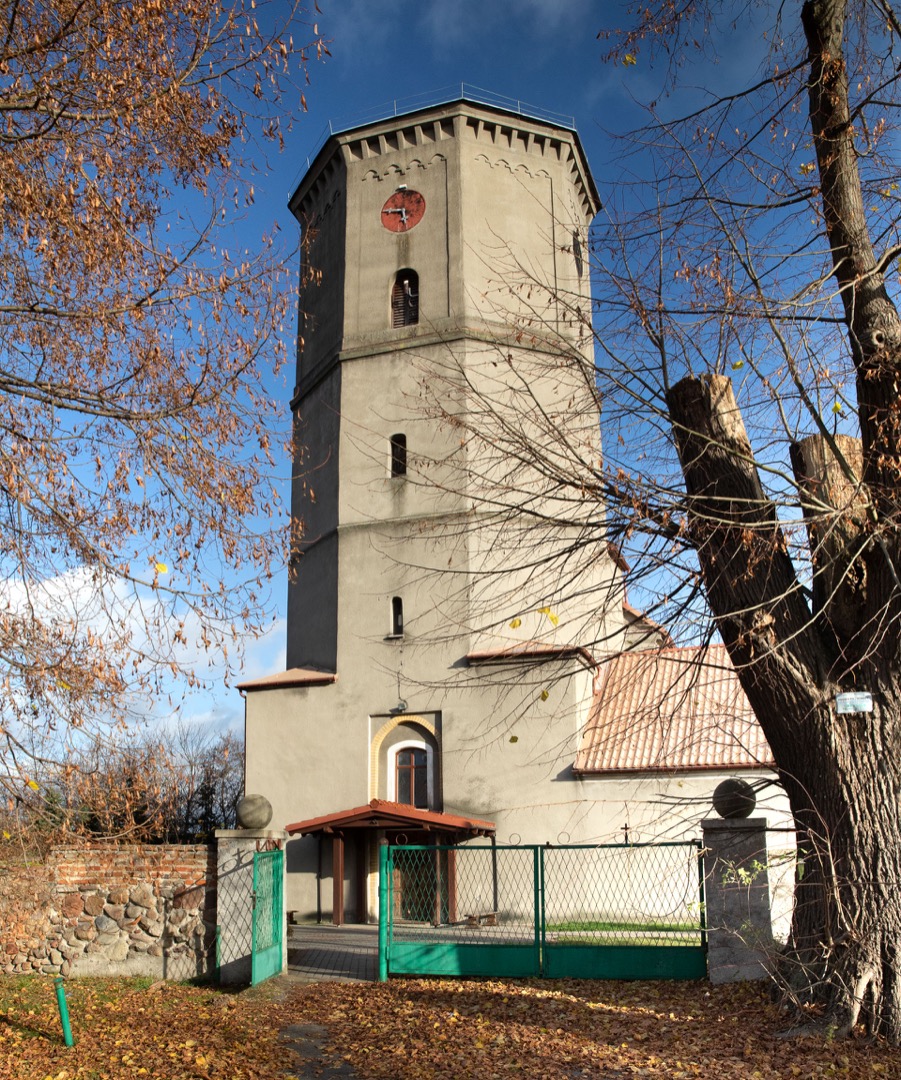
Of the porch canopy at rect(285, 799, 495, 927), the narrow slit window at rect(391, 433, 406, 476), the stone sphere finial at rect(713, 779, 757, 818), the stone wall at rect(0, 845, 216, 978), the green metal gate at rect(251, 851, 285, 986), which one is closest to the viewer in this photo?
the stone sphere finial at rect(713, 779, 757, 818)

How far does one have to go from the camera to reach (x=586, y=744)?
775 inches

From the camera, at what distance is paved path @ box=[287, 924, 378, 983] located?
11.6m

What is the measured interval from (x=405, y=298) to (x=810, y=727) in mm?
16394

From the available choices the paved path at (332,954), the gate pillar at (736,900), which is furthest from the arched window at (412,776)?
the gate pillar at (736,900)

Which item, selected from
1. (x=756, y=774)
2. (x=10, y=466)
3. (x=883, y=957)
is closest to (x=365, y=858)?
(x=756, y=774)

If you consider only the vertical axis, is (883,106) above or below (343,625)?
above

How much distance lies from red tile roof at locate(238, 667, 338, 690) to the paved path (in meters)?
4.81

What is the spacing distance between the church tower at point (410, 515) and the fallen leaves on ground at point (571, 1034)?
8.35 m

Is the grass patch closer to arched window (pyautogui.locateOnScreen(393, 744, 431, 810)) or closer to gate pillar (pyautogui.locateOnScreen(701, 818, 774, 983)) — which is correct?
arched window (pyautogui.locateOnScreen(393, 744, 431, 810))

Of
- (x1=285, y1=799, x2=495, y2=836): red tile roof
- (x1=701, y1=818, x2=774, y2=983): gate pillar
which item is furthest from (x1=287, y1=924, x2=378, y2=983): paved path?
(x1=701, y1=818, x2=774, y2=983): gate pillar

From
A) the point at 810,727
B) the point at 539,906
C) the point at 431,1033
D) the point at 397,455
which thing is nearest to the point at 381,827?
the point at 539,906

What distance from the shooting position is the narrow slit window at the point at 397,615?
20.3 metres

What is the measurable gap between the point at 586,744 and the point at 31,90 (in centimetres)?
1610

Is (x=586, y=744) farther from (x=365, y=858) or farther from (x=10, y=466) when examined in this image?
(x=10, y=466)
